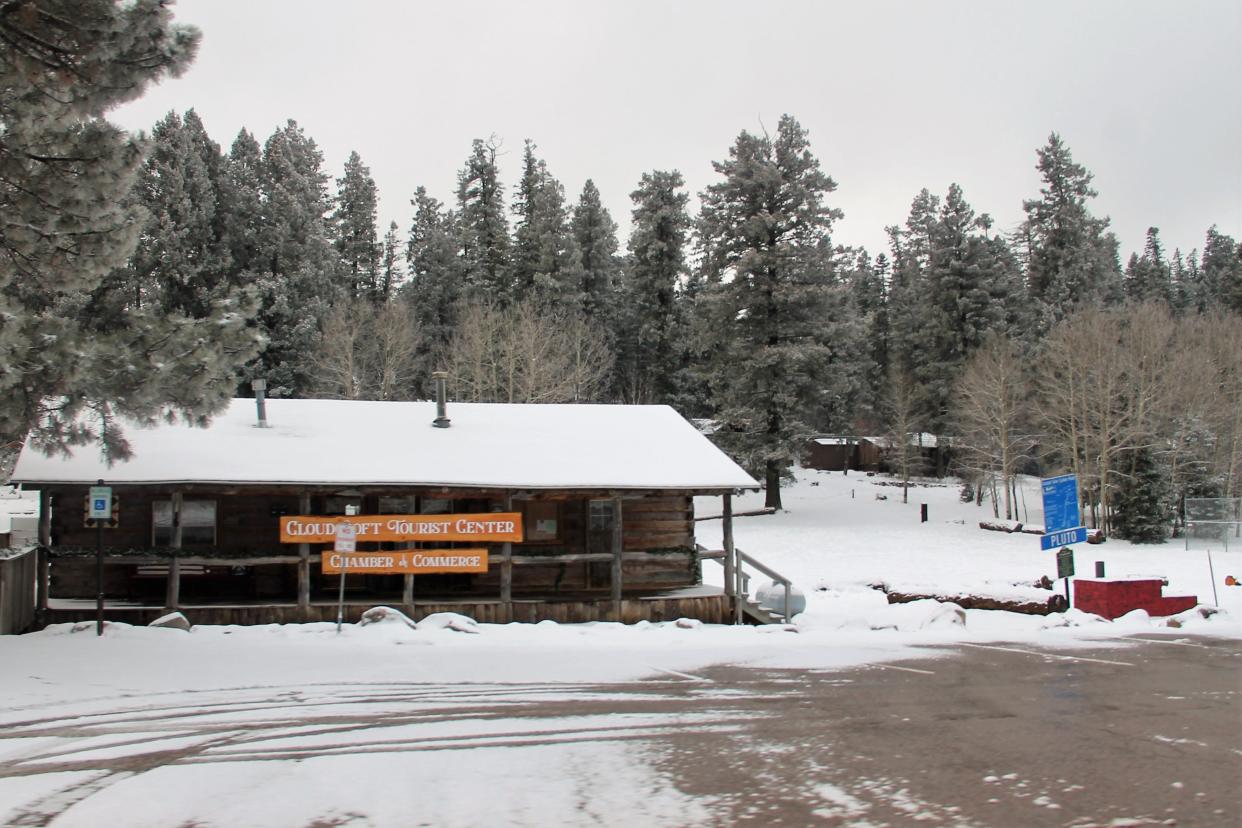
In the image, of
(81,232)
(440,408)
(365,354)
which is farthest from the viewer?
(365,354)

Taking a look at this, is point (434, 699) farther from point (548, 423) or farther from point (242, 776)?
point (548, 423)

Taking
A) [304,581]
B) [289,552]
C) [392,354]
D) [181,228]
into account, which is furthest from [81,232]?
[392,354]

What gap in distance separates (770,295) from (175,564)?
105ft

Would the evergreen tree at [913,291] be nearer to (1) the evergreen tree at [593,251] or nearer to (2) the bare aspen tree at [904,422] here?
(2) the bare aspen tree at [904,422]

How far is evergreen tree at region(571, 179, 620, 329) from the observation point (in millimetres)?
56562

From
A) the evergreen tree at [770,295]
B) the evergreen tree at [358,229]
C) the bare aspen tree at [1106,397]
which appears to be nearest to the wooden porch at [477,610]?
the evergreen tree at [770,295]

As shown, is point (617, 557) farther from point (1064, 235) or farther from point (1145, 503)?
point (1064, 235)

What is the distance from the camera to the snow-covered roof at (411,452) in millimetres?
15867

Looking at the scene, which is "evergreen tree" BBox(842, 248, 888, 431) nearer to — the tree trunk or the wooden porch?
the tree trunk

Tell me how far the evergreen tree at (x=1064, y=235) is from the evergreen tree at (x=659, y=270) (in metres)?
23.9

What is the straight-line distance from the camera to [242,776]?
7.15 metres

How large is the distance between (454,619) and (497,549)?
12.3ft

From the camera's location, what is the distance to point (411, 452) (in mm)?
17859

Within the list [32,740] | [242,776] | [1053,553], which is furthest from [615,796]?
[1053,553]
